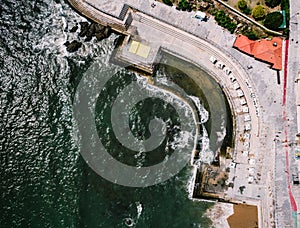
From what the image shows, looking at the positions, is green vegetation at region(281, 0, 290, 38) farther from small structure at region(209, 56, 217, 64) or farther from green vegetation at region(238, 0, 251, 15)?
small structure at region(209, 56, 217, 64)

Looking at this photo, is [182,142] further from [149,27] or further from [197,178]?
[149,27]

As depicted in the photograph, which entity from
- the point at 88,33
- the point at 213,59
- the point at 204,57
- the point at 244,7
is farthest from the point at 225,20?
the point at 88,33

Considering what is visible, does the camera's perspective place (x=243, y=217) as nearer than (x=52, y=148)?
Yes

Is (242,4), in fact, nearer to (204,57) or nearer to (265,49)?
(265,49)

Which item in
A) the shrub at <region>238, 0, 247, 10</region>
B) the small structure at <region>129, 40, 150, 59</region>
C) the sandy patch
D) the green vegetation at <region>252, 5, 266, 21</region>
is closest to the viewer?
the green vegetation at <region>252, 5, 266, 21</region>

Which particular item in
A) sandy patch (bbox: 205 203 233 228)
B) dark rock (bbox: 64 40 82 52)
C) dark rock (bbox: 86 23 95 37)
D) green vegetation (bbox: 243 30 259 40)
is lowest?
sandy patch (bbox: 205 203 233 228)

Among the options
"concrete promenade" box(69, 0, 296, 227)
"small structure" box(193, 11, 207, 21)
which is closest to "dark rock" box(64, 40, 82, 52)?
"concrete promenade" box(69, 0, 296, 227)
